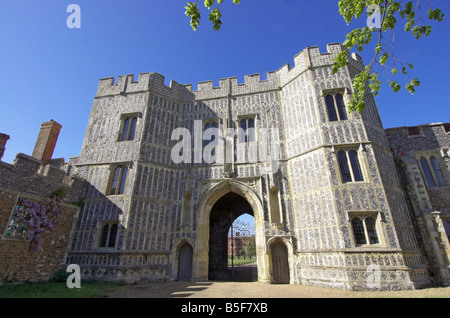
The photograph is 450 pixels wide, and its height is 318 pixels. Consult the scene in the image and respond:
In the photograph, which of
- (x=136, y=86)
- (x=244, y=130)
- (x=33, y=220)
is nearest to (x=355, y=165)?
A: (x=244, y=130)

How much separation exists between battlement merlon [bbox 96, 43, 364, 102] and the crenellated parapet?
632 cm

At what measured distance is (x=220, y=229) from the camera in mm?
15219

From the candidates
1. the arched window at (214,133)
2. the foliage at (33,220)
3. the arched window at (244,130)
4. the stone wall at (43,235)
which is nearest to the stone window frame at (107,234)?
the stone wall at (43,235)

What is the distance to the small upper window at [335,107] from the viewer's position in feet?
37.4

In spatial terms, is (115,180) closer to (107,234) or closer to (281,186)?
(107,234)

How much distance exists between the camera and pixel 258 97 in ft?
45.9

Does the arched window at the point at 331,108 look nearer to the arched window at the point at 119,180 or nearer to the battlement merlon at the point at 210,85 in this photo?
the battlement merlon at the point at 210,85

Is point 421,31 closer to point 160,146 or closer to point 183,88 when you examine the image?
point 160,146

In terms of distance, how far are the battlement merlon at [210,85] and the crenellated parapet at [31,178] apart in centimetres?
632

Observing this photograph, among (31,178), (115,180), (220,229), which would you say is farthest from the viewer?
(220,229)

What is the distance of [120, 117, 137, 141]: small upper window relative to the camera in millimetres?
12969

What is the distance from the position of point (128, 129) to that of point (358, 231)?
12696 millimetres

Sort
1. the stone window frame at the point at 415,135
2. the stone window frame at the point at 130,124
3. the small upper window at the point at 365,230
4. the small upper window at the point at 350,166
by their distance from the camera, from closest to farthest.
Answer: the small upper window at the point at 365,230, the small upper window at the point at 350,166, the stone window frame at the point at 415,135, the stone window frame at the point at 130,124

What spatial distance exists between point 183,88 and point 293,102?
290 inches
